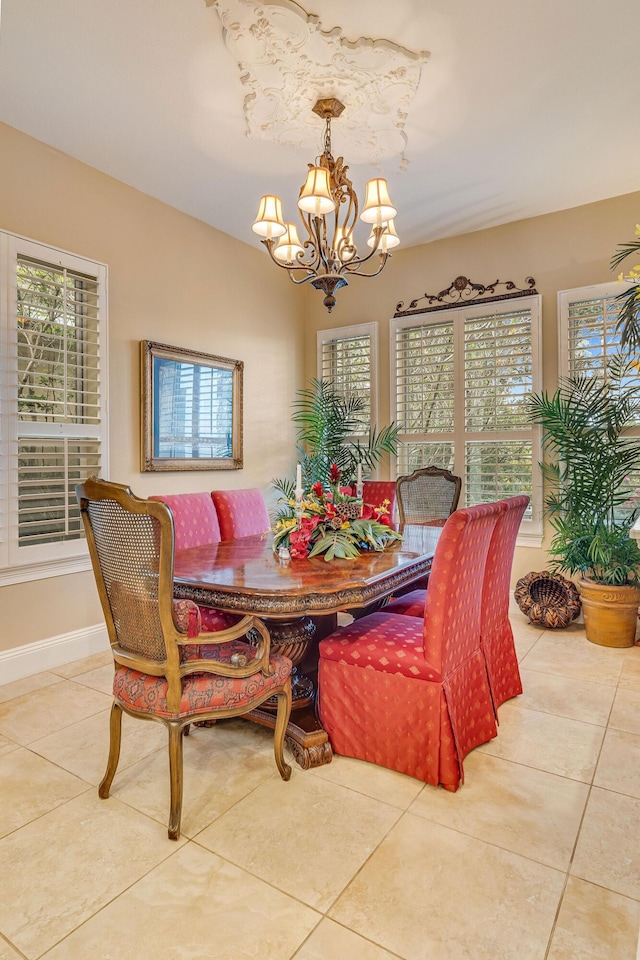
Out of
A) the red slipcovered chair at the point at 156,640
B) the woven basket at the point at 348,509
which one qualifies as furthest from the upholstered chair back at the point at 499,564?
the red slipcovered chair at the point at 156,640

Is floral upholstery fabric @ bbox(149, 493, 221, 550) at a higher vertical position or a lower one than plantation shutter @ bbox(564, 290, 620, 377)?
lower

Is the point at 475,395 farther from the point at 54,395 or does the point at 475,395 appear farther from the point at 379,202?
the point at 54,395

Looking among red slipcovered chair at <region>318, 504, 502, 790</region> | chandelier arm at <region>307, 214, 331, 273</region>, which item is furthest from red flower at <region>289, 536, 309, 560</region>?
chandelier arm at <region>307, 214, 331, 273</region>

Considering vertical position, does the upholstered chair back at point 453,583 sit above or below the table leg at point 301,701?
above

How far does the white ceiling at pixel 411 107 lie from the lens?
7.62 ft

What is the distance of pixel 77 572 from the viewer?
345 cm

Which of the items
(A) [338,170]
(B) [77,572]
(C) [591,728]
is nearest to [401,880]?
(C) [591,728]

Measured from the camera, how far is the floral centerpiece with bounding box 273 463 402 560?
8.05 ft

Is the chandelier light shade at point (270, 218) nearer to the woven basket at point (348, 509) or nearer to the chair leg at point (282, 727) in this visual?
the woven basket at point (348, 509)

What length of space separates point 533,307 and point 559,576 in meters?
2.11

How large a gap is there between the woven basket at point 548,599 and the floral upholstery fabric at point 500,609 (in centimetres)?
126

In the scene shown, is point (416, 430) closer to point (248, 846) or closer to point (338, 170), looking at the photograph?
point (338, 170)

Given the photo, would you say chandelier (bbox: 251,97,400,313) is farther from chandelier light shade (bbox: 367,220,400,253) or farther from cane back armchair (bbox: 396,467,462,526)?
cane back armchair (bbox: 396,467,462,526)

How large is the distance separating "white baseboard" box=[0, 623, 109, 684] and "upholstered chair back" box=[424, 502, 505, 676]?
96.2 inches
